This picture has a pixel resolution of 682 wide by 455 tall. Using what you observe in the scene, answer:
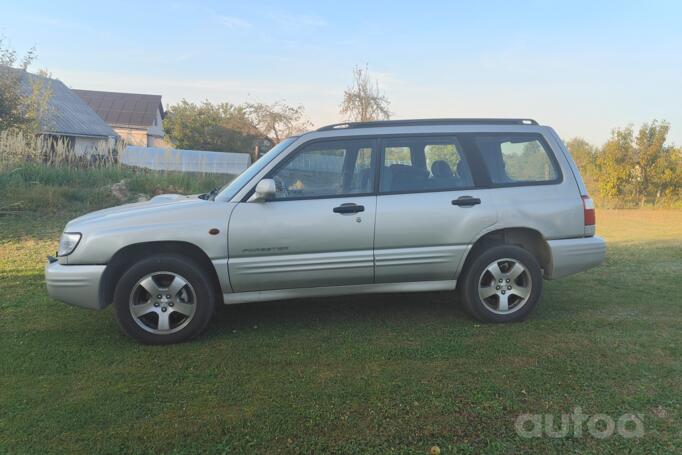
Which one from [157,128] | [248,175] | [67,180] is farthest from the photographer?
[157,128]

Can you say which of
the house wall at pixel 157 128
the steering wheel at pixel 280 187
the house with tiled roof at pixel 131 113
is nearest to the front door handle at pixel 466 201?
the steering wheel at pixel 280 187

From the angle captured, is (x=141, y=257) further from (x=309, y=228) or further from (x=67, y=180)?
(x=67, y=180)

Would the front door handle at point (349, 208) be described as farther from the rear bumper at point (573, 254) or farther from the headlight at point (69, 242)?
the headlight at point (69, 242)

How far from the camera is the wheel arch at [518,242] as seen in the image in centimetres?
427

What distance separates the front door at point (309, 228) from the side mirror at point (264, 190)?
0.06 m

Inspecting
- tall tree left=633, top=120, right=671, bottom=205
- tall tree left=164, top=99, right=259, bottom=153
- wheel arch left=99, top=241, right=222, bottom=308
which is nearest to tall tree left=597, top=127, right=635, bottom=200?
tall tree left=633, top=120, right=671, bottom=205

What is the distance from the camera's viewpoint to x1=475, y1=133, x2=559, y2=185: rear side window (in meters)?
4.31

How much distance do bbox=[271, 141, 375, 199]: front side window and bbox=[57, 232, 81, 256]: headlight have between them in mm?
1627

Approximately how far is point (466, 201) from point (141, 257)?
281cm


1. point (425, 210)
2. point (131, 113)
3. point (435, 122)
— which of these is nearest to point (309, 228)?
point (425, 210)

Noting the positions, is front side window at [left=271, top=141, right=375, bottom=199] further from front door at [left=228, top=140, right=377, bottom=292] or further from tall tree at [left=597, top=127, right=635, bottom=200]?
tall tree at [left=597, top=127, right=635, bottom=200]

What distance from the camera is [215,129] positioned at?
3925cm

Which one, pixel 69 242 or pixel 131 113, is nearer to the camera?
pixel 69 242

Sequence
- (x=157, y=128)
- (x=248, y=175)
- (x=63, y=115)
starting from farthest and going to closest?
(x=157, y=128) < (x=63, y=115) < (x=248, y=175)
